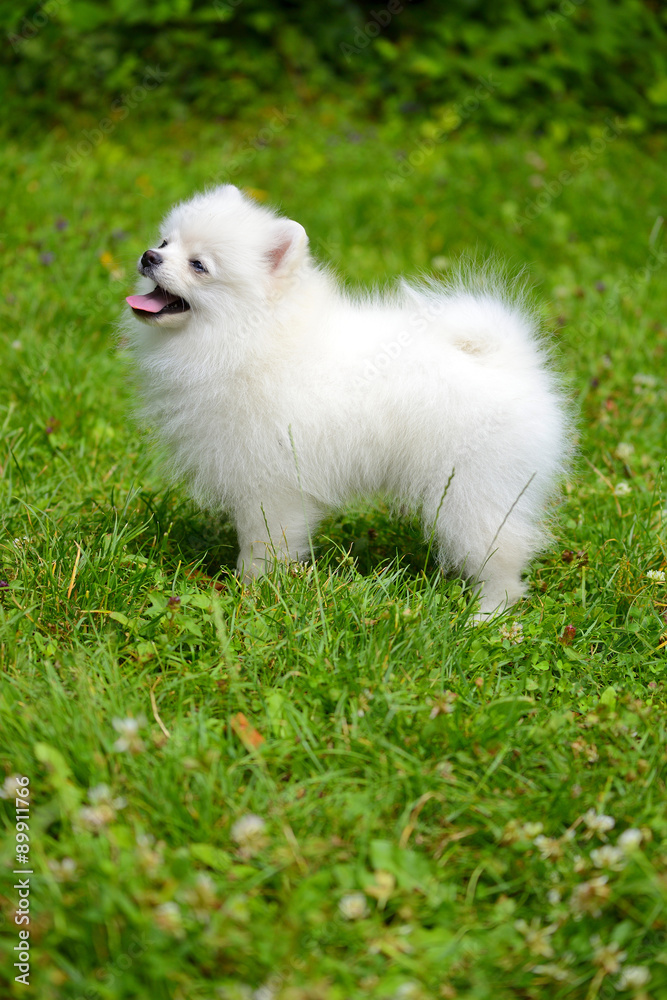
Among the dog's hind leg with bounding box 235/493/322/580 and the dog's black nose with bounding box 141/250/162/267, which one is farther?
the dog's hind leg with bounding box 235/493/322/580

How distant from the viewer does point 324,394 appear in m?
2.77

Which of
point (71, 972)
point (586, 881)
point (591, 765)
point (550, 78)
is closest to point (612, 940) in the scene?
point (586, 881)

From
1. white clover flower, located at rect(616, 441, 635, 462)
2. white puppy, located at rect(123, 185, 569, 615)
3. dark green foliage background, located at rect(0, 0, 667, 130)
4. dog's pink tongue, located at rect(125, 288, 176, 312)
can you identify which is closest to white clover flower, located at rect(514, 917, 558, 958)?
white puppy, located at rect(123, 185, 569, 615)

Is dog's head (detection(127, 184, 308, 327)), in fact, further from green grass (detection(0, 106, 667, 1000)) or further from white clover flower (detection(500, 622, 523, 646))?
white clover flower (detection(500, 622, 523, 646))

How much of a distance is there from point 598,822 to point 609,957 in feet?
1.01

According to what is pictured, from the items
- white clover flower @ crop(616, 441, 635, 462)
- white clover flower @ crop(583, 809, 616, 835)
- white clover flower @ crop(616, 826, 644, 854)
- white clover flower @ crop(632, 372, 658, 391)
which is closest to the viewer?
white clover flower @ crop(616, 826, 644, 854)

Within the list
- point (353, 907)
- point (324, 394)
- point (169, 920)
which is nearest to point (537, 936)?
point (353, 907)

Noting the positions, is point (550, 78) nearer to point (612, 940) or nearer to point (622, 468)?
point (622, 468)

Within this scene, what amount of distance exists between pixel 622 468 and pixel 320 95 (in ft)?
18.7

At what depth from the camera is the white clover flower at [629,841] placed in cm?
192

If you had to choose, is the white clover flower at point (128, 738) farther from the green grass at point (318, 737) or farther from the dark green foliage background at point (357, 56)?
the dark green foliage background at point (357, 56)

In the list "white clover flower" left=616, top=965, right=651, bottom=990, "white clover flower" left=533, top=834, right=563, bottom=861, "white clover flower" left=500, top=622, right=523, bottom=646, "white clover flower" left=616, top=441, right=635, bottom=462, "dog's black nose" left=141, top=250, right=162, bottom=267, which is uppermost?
"dog's black nose" left=141, top=250, right=162, bottom=267

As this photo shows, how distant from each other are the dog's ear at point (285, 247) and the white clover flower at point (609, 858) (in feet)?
6.24

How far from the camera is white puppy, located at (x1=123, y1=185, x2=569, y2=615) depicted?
9.01 ft
